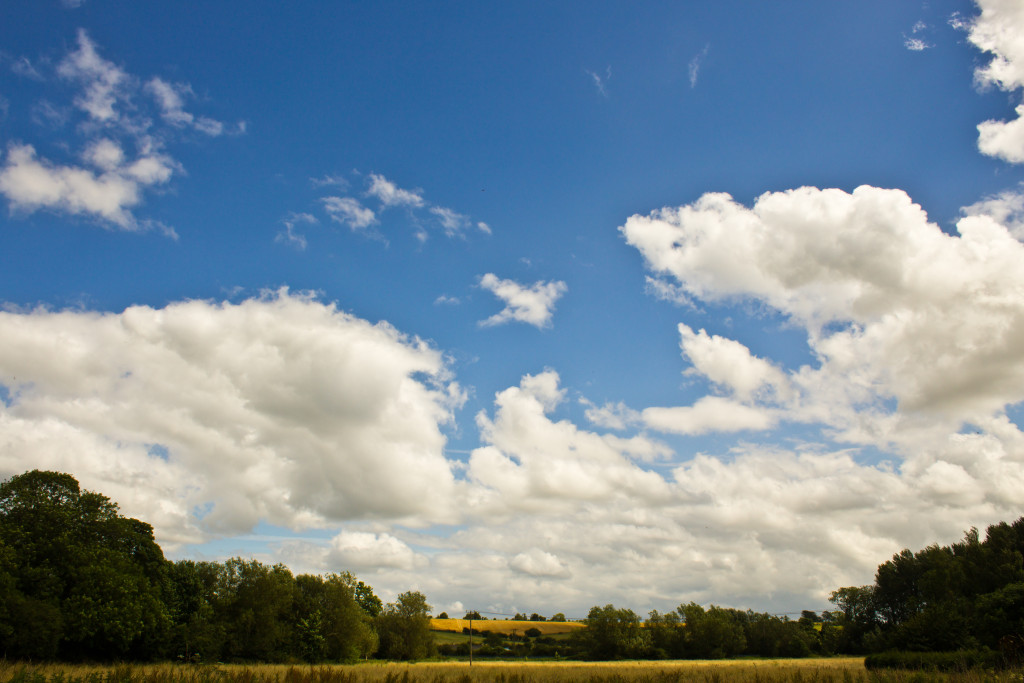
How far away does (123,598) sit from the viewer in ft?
165

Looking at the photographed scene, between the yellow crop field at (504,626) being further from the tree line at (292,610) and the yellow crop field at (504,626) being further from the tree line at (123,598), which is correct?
the tree line at (123,598)

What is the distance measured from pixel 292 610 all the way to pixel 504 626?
83196mm

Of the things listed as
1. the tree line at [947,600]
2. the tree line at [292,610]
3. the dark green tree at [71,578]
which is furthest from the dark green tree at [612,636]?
the dark green tree at [71,578]

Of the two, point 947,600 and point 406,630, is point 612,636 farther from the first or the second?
point 947,600

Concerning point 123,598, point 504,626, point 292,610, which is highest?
point 123,598

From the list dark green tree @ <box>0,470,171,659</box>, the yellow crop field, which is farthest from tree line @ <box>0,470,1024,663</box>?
the yellow crop field

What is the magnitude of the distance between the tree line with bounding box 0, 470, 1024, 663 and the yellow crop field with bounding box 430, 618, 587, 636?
47.3ft

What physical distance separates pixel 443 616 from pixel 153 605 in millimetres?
151152

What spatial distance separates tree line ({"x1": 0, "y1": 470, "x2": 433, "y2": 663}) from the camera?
46562 mm

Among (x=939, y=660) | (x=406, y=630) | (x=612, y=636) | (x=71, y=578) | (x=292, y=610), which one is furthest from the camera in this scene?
(x=612, y=636)

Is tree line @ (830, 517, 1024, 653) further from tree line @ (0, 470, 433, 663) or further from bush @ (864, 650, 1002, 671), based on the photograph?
tree line @ (0, 470, 433, 663)

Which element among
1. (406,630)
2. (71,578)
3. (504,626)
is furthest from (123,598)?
(504,626)

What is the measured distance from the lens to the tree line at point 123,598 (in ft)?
153

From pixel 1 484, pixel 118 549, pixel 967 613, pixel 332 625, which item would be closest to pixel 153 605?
pixel 118 549
